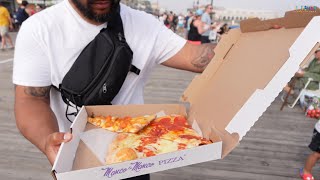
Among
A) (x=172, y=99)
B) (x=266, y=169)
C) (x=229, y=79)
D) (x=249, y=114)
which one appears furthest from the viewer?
(x=172, y=99)

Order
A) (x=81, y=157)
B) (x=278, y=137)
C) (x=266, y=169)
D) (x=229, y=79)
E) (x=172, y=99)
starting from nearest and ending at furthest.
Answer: (x=81, y=157)
(x=229, y=79)
(x=266, y=169)
(x=278, y=137)
(x=172, y=99)

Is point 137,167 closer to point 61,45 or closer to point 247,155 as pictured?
point 61,45

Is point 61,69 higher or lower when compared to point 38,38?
lower

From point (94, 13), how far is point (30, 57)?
0.32m

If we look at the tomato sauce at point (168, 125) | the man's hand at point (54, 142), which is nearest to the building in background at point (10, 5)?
the tomato sauce at point (168, 125)

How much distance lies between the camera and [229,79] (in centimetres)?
131

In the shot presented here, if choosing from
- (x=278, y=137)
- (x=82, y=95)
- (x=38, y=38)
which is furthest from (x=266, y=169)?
(x=38, y=38)

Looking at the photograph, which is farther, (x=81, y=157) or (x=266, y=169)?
(x=266, y=169)

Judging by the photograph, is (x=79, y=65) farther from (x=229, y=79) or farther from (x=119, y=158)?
(x=229, y=79)

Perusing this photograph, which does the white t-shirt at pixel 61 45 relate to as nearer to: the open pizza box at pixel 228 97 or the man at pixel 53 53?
the man at pixel 53 53

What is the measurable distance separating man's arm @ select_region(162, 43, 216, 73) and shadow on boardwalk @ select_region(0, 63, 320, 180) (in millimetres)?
1663

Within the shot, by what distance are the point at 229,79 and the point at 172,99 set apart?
4287mm

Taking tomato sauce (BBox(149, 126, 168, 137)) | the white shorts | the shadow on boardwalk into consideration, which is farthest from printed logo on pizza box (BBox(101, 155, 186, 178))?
the white shorts

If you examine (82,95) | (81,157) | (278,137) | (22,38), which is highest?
(22,38)
